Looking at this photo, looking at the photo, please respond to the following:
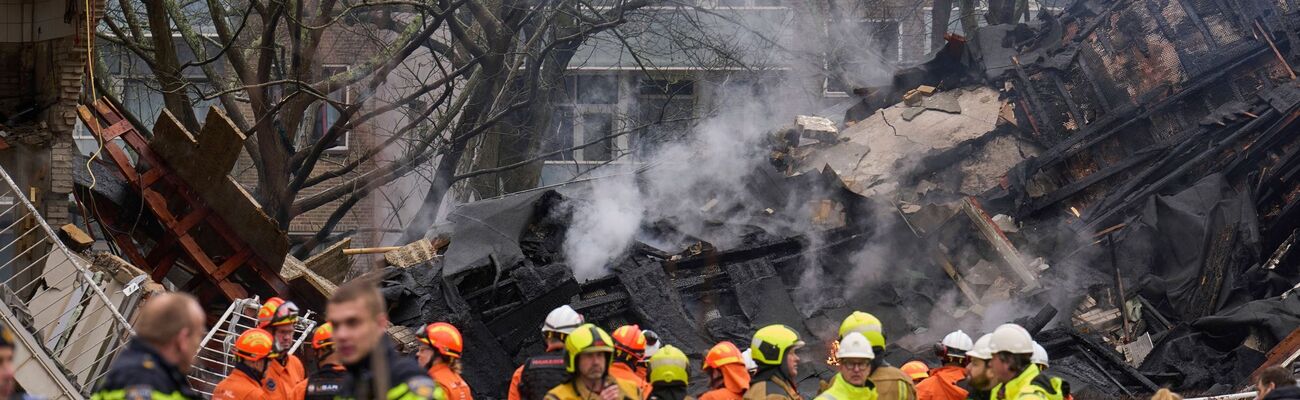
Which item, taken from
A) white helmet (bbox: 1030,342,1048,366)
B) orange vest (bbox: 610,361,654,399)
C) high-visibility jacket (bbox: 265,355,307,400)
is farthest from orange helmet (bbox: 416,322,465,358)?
white helmet (bbox: 1030,342,1048,366)

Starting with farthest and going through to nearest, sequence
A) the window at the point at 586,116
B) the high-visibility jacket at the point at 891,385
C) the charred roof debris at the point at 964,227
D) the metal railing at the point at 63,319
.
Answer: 1. the window at the point at 586,116
2. the charred roof debris at the point at 964,227
3. the metal railing at the point at 63,319
4. the high-visibility jacket at the point at 891,385

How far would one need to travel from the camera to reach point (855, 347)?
229 inches

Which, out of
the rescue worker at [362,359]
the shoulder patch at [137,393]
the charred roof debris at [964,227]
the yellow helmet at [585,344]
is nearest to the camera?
the rescue worker at [362,359]

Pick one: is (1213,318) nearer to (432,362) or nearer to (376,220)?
(432,362)

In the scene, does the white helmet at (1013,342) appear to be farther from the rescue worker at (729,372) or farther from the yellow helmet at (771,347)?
the rescue worker at (729,372)

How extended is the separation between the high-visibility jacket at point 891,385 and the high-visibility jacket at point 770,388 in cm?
44

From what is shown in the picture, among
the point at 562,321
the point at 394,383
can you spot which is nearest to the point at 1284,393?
the point at 562,321

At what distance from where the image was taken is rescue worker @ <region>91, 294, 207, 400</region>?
363 cm

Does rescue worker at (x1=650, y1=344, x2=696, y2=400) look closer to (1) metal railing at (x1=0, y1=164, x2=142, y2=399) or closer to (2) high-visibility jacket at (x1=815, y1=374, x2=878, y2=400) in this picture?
(2) high-visibility jacket at (x1=815, y1=374, x2=878, y2=400)

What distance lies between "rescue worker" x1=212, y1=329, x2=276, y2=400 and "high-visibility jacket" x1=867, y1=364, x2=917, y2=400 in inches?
120

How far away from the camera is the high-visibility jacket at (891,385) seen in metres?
6.17

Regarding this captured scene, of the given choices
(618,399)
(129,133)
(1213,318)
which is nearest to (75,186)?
(129,133)

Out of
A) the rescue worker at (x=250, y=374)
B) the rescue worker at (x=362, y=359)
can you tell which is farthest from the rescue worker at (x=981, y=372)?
the rescue worker at (x=250, y=374)

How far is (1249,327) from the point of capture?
1148 centimetres
